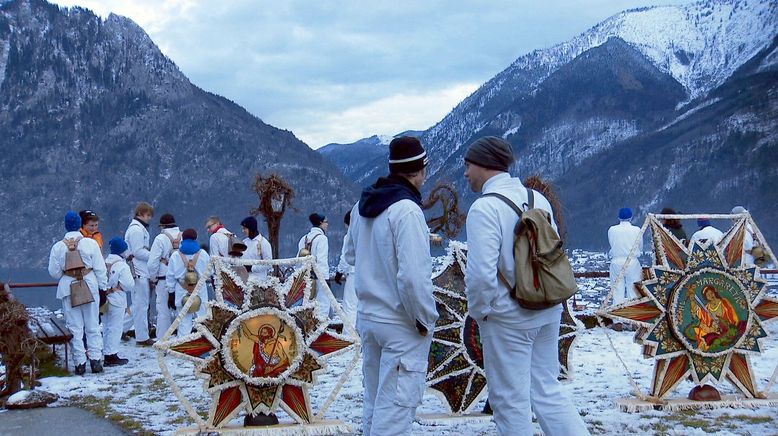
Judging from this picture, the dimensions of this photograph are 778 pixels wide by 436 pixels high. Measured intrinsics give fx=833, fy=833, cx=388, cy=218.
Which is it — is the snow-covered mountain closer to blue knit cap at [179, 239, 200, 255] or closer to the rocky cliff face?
the rocky cliff face

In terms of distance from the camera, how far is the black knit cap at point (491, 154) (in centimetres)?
493

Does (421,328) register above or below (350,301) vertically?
above

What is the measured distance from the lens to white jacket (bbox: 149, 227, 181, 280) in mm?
11977

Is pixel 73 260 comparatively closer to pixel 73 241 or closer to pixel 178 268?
pixel 73 241

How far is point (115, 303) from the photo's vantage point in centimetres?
1080

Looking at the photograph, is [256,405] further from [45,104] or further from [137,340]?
Result: [45,104]

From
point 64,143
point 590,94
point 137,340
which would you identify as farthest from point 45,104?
point 137,340

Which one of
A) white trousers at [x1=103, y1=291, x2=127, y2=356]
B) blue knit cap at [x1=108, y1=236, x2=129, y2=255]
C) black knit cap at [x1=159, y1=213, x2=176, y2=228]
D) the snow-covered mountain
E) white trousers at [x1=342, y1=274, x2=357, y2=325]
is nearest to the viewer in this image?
white trousers at [x1=103, y1=291, x2=127, y2=356]

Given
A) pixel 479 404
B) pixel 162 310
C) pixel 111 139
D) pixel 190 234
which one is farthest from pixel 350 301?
pixel 111 139

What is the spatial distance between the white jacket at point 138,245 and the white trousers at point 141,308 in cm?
15

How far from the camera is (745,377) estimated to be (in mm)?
7270

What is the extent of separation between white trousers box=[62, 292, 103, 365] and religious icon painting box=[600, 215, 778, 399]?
20.5 ft

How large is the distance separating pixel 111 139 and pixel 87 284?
110 metres

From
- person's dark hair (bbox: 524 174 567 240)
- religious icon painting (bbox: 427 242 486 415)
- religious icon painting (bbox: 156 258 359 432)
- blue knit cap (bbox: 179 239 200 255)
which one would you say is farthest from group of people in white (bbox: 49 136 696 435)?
blue knit cap (bbox: 179 239 200 255)
